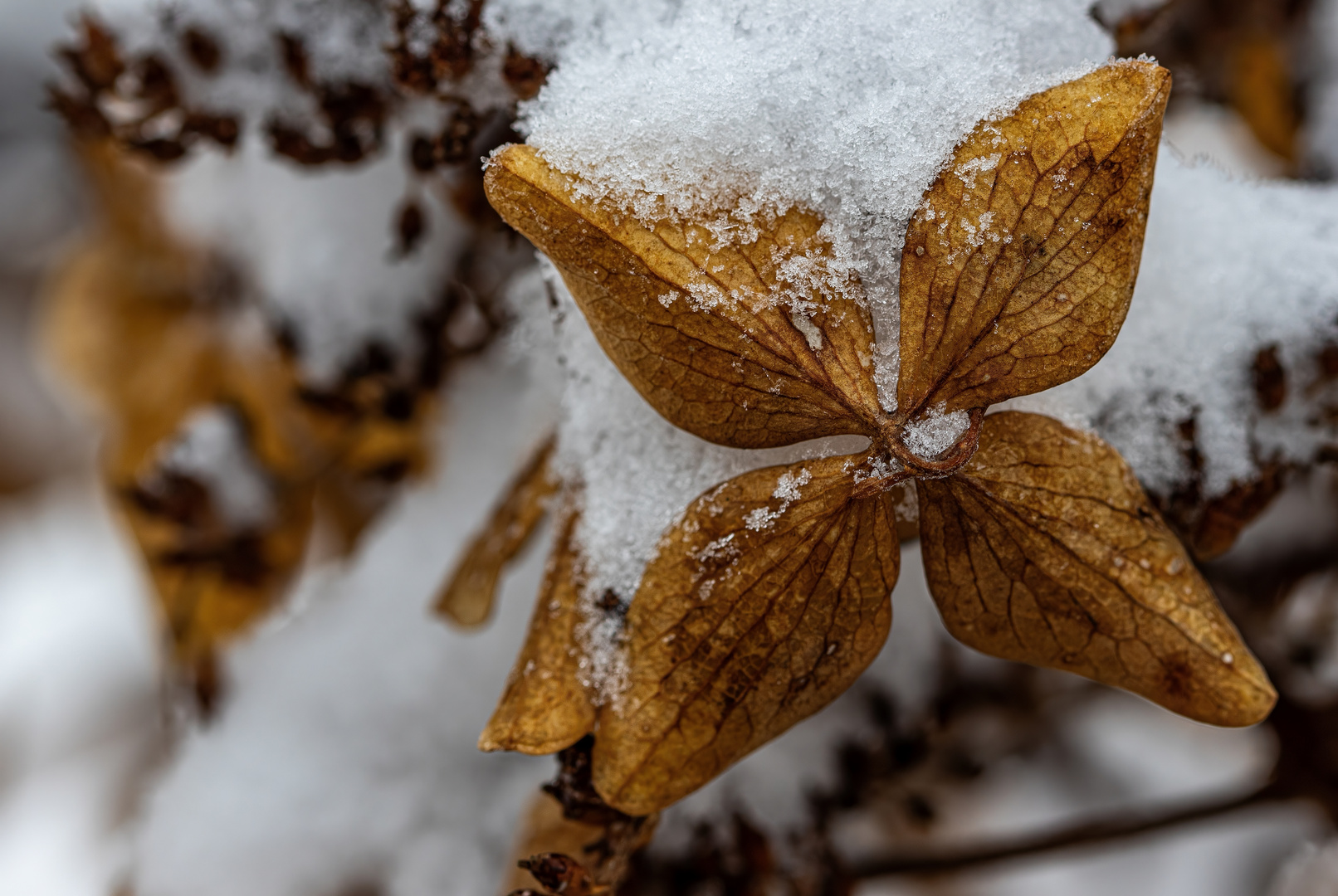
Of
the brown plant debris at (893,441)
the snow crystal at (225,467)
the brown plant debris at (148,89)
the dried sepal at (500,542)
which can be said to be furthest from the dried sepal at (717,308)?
the snow crystal at (225,467)

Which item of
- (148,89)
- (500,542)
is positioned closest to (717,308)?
(500,542)

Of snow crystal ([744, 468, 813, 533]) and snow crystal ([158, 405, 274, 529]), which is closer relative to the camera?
snow crystal ([744, 468, 813, 533])

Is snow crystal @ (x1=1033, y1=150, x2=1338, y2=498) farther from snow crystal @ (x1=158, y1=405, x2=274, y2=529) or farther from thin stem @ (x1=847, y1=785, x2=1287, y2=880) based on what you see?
snow crystal @ (x1=158, y1=405, x2=274, y2=529)

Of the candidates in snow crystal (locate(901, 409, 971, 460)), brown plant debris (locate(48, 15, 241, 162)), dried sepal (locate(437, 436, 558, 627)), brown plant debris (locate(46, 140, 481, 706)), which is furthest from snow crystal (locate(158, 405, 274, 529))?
snow crystal (locate(901, 409, 971, 460))

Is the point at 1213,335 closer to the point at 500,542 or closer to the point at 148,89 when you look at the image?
the point at 500,542

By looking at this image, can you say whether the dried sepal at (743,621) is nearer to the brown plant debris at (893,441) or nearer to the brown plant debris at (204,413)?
the brown plant debris at (893,441)

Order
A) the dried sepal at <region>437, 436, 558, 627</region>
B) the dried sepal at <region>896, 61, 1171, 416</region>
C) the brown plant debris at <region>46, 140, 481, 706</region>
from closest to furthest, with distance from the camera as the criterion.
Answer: the dried sepal at <region>896, 61, 1171, 416</region> → the dried sepal at <region>437, 436, 558, 627</region> → the brown plant debris at <region>46, 140, 481, 706</region>
